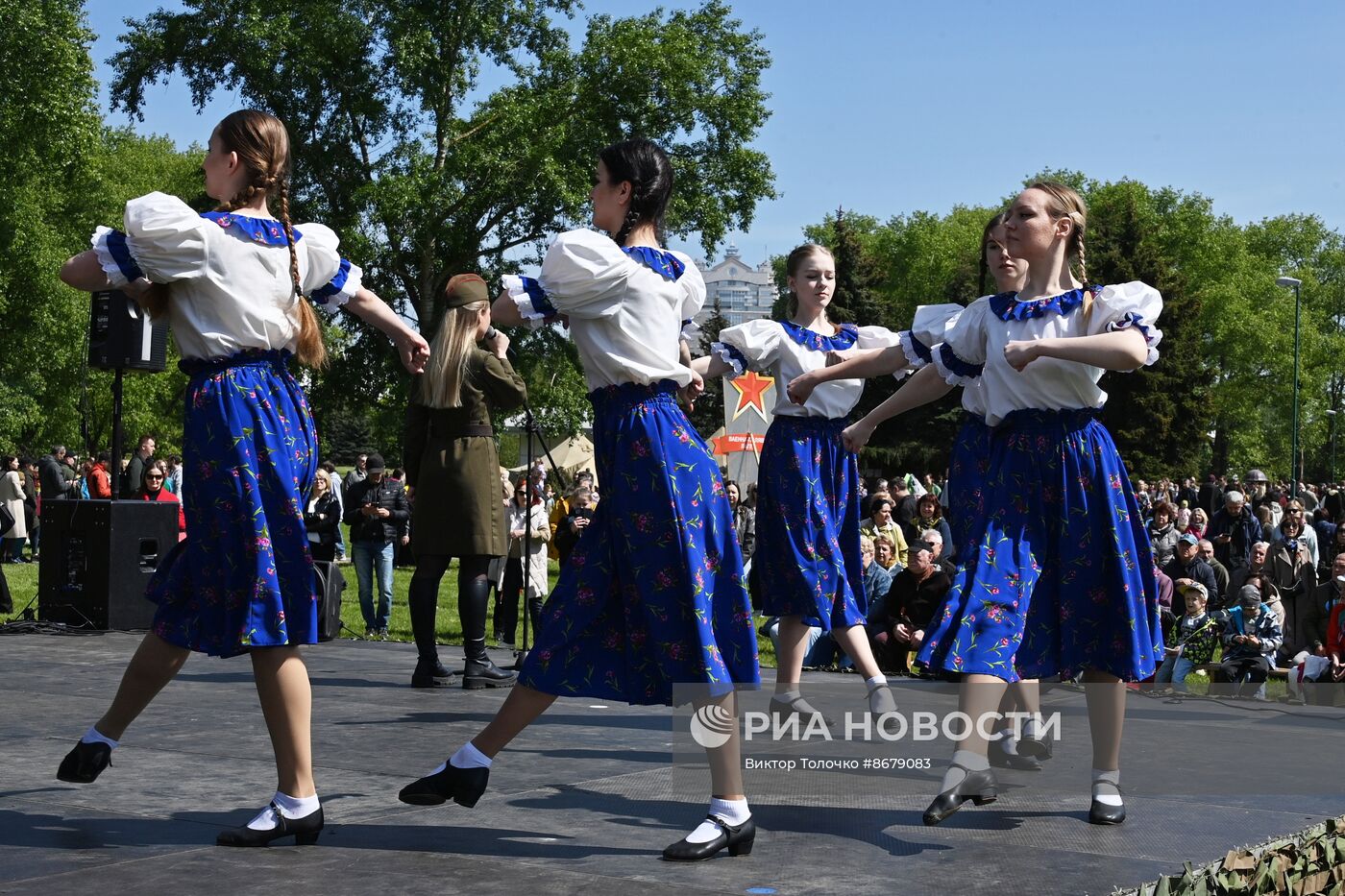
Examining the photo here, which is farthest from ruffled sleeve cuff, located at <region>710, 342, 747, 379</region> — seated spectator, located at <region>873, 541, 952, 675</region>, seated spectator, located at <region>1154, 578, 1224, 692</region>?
seated spectator, located at <region>1154, 578, 1224, 692</region>

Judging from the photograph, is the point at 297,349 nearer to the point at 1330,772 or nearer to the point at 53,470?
the point at 1330,772

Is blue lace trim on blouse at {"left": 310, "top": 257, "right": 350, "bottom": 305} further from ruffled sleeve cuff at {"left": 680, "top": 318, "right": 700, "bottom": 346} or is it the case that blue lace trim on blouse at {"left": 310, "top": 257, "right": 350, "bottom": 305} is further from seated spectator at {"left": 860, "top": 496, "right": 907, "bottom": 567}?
seated spectator at {"left": 860, "top": 496, "right": 907, "bottom": 567}

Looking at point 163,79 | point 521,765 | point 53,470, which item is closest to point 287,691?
point 521,765

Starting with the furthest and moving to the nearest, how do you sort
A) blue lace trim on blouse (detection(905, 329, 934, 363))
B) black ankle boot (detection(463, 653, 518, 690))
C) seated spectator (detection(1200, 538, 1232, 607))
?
seated spectator (detection(1200, 538, 1232, 607))
black ankle boot (detection(463, 653, 518, 690))
blue lace trim on blouse (detection(905, 329, 934, 363))

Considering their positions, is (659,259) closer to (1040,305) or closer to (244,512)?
(1040,305)

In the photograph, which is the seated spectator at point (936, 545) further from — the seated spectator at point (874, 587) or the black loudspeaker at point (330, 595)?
the black loudspeaker at point (330, 595)

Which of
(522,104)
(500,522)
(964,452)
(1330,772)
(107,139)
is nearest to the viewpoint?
(964,452)

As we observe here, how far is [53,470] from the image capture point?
2339 cm

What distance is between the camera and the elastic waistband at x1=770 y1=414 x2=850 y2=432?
6504 mm

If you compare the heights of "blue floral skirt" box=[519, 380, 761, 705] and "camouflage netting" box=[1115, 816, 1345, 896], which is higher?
"blue floral skirt" box=[519, 380, 761, 705]

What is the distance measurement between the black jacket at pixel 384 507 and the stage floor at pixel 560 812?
22.6ft

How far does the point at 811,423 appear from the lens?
21.4 ft

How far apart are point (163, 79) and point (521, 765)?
32.4m

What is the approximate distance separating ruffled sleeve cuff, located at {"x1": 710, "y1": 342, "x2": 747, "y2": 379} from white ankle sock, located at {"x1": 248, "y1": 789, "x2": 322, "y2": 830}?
9.39ft
